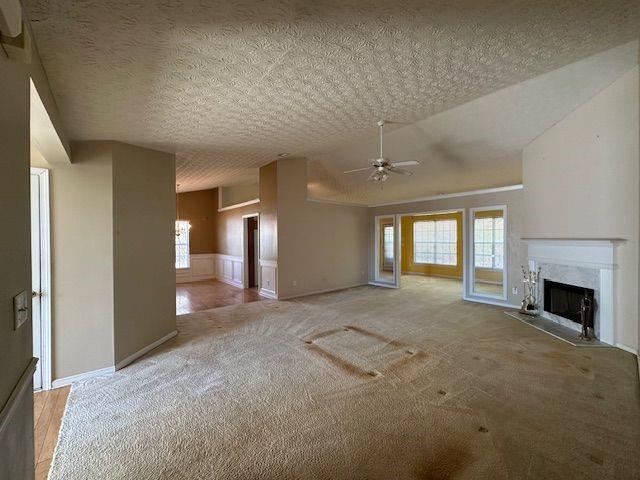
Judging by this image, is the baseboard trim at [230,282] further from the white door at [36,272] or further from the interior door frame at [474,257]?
the interior door frame at [474,257]

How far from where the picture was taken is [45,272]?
113 inches

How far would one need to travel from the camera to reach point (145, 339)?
141 inches

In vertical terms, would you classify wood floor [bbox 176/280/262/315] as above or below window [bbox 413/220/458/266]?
below

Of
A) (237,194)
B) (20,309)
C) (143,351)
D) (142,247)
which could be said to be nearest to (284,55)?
(20,309)

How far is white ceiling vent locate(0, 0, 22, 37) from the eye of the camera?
0.98 metres

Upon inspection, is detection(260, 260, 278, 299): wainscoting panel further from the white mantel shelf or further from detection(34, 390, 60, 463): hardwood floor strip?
the white mantel shelf

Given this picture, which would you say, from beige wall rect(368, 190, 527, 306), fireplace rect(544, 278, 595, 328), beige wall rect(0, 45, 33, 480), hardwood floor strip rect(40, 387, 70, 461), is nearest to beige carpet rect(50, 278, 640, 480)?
hardwood floor strip rect(40, 387, 70, 461)

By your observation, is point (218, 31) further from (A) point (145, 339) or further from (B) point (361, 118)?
(A) point (145, 339)

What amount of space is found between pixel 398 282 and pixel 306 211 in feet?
10.5

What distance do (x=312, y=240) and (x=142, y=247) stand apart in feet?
13.1

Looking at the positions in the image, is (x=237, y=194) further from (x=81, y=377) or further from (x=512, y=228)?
(x=512, y=228)

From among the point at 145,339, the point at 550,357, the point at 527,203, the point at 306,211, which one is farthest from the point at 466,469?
the point at 306,211

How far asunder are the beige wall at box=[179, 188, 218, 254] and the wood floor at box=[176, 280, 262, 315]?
1.56 metres

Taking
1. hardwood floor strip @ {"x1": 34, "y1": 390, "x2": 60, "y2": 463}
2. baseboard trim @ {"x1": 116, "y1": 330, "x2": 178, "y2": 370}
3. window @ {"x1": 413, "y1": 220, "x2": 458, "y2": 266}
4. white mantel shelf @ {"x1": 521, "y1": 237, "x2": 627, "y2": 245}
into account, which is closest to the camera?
hardwood floor strip @ {"x1": 34, "y1": 390, "x2": 60, "y2": 463}
